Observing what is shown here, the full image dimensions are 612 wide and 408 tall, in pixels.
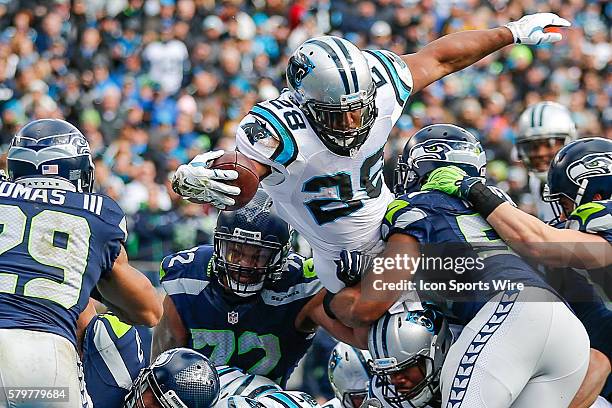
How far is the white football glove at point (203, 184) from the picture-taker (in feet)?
16.2

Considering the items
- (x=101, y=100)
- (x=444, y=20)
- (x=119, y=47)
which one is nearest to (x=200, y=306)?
(x=101, y=100)

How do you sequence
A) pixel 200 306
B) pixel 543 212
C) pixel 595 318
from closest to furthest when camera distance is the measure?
pixel 595 318
pixel 200 306
pixel 543 212

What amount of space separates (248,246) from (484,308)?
1.35 meters

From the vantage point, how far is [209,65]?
14.7 metres

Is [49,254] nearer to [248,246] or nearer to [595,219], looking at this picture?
[248,246]

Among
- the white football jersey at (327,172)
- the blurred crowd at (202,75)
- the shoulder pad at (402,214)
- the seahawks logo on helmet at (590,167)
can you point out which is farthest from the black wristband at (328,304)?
the blurred crowd at (202,75)

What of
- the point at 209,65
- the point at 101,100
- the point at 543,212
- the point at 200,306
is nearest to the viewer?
the point at 200,306

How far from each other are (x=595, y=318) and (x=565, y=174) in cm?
71

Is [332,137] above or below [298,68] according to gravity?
below

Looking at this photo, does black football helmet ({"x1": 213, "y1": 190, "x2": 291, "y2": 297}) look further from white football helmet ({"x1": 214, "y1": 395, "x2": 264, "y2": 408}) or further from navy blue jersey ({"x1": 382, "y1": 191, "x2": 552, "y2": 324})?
navy blue jersey ({"x1": 382, "y1": 191, "x2": 552, "y2": 324})

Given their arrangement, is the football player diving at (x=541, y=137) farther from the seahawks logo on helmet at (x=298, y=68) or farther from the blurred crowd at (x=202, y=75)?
the blurred crowd at (x=202, y=75)

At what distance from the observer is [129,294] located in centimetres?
526

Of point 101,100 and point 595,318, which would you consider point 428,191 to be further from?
point 101,100

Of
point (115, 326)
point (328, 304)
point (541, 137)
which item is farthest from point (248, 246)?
point (541, 137)
